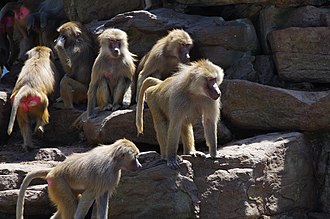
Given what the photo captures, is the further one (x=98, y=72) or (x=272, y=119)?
(x=98, y=72)

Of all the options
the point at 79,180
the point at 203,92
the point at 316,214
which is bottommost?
the point at 316,214

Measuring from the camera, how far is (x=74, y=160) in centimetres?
684

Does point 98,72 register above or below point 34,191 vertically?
above

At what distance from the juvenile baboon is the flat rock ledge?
1.85 metres

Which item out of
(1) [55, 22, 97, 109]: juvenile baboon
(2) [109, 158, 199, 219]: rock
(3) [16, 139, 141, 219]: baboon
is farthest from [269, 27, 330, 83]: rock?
(3) [16, 139, 141, 219]: baboon

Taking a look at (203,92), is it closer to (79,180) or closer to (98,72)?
(79,180)

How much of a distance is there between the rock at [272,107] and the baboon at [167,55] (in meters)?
0.67

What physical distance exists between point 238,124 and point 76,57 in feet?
8.54

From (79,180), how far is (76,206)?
27 cm

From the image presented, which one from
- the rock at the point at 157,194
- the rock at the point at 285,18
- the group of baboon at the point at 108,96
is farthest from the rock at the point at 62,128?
the rock at the point at 285,18

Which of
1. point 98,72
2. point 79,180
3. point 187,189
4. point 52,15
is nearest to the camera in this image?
point 79,180

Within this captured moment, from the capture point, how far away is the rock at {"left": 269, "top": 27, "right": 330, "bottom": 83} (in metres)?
8.60

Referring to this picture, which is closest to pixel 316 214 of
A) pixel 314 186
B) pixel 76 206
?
pixel 314 186

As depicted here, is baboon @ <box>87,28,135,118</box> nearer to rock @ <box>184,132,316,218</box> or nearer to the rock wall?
the rock wall
